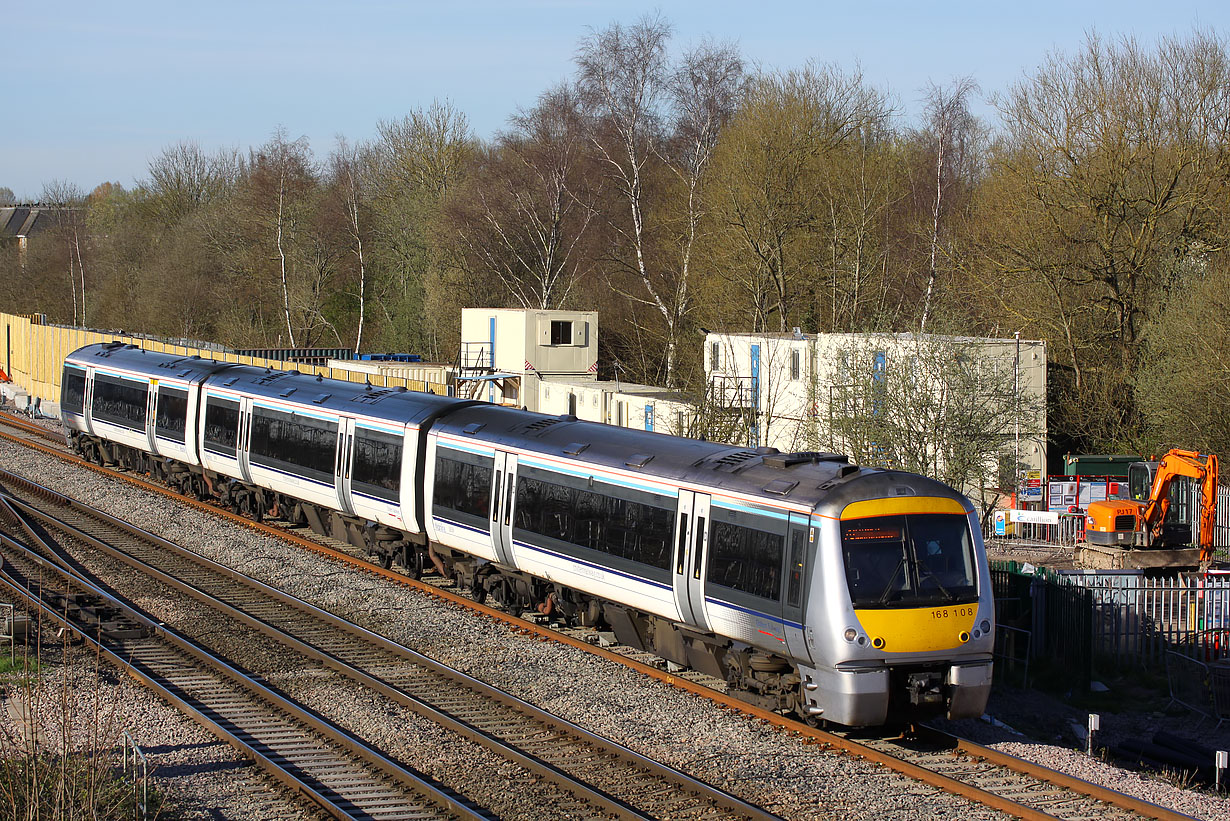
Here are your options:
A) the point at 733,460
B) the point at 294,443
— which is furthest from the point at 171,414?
the point at 733,460

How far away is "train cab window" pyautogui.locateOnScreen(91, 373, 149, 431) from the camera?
89.6 ft

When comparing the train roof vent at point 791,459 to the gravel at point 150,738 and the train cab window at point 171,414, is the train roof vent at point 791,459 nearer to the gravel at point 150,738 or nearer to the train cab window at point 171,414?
the gravel at point 150,738

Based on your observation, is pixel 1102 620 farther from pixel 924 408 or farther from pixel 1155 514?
pixel 924 408

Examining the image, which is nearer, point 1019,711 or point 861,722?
point 861,722

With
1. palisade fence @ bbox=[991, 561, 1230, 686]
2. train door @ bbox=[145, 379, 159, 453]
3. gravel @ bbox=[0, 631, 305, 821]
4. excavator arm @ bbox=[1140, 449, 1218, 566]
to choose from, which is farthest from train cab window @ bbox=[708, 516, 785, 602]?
train door @ bbox=[145, 379, 159, 453]

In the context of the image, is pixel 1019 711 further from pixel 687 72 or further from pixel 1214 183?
pixel 687 72

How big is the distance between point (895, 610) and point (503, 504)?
6.46m

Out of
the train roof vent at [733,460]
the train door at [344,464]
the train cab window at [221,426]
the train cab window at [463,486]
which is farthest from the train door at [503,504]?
the train cab window at [221,426]

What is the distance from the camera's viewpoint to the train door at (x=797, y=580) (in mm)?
10359

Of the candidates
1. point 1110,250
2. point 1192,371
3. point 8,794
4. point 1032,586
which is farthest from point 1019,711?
point 1110,250

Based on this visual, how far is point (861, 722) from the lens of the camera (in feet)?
32.8

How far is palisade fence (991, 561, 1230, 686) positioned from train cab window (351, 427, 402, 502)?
9.05 metres

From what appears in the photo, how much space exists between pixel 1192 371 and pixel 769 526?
20069 mm

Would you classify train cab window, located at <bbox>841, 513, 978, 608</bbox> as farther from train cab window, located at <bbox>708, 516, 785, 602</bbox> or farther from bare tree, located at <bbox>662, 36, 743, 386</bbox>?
bare tree, located at <bbox>662, 36, 743, 386</bbox>
